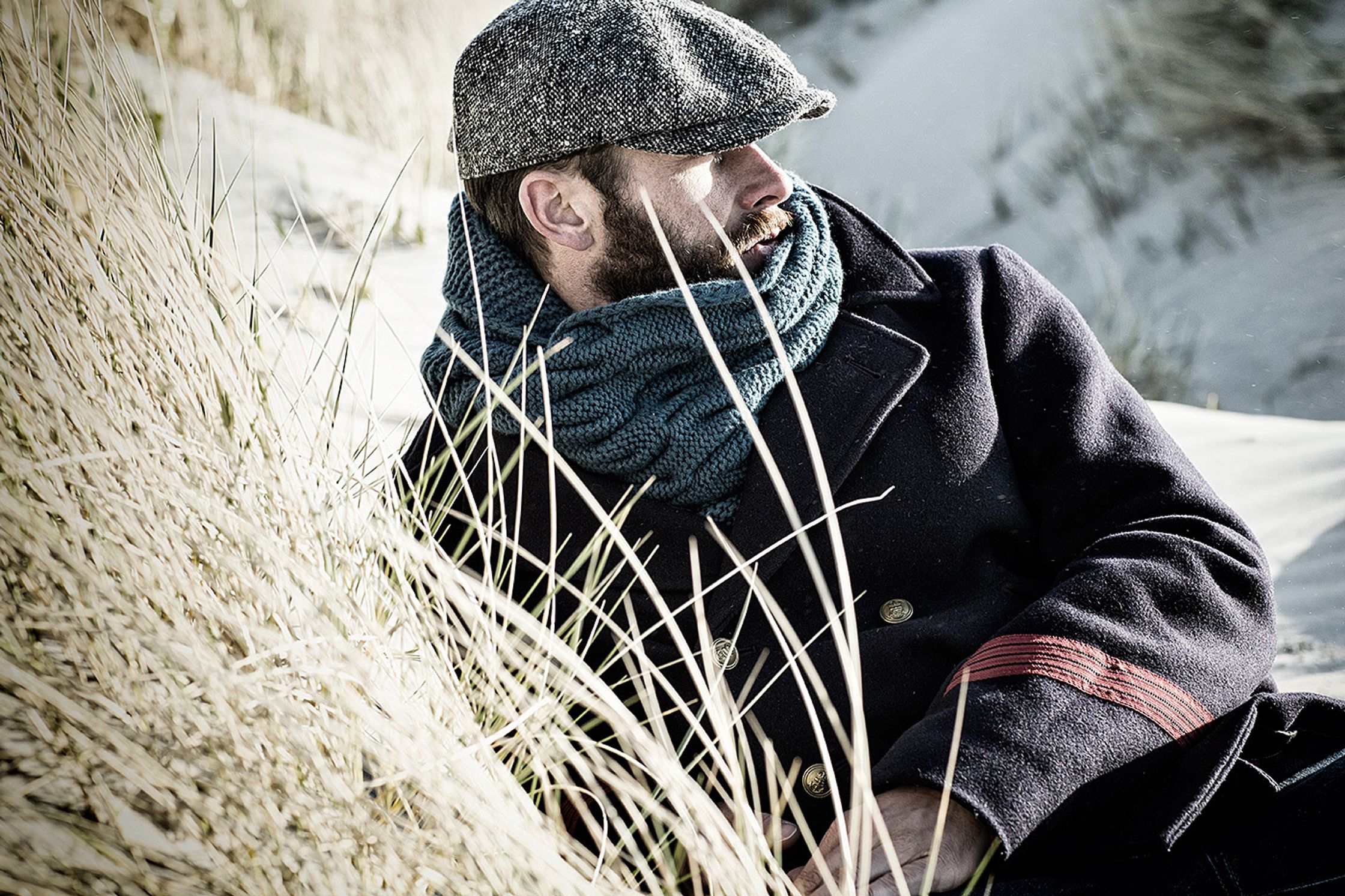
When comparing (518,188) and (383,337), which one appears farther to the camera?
(383,337)

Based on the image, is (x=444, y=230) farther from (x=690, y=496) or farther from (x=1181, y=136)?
(x=1181, y=136)

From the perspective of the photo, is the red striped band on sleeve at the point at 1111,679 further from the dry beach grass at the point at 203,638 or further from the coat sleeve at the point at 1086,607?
the dry beach grass at the point at 203,638

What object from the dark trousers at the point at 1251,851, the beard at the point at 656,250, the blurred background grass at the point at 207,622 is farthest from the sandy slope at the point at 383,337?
the dark trousers at the point at 1251,851

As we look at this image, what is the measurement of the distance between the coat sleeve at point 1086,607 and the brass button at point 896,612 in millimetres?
143

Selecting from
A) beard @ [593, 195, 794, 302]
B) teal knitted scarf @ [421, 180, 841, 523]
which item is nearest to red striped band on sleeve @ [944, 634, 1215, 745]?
teal knitted scarf @ [421, 180, 841, 523]

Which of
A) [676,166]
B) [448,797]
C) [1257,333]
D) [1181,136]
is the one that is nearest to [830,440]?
[676,166]

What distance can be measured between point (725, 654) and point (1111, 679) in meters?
0.51

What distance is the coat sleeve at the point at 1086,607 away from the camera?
1.32 metres

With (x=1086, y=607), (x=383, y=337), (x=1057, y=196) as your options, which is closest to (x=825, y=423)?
(x=1086, y=607)

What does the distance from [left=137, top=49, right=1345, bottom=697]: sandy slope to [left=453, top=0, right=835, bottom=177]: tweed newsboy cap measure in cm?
38

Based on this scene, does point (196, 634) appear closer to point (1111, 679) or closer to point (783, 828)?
point (783, 828)

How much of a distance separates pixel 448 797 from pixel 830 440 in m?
0.90

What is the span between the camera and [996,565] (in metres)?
1.68

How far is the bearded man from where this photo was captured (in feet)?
4.52
